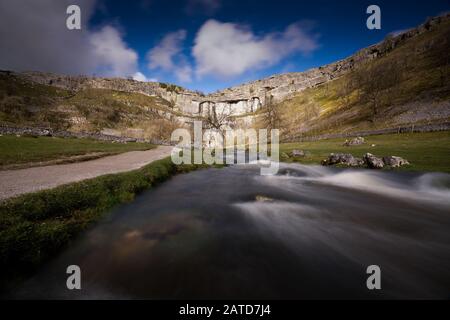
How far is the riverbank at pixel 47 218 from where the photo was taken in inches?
225

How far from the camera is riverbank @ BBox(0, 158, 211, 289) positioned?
5.73 m

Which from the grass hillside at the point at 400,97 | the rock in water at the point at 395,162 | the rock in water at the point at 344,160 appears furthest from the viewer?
the grass hillside at the point at 400,97

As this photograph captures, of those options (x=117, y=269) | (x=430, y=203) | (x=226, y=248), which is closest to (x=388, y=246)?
(x=226, y=248)

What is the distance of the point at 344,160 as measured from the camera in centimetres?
Answer: 2372

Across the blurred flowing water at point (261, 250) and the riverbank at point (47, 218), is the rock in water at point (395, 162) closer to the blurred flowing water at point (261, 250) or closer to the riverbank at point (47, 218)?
the blurred flowing water at point (261, 250)

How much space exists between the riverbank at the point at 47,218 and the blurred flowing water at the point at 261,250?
1.60 feet

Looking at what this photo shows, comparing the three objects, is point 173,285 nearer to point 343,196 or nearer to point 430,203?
point 343,196

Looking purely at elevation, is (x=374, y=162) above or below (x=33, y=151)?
below

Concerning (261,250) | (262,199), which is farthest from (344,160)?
(261,250)

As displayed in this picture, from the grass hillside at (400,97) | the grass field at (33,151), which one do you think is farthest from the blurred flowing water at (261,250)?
the grass hillside at (400,97)

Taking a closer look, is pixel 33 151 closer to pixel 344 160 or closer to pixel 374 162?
pixel 344 160

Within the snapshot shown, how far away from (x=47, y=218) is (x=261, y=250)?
8.44 m

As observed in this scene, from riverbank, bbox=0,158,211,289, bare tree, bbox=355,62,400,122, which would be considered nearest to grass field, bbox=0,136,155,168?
riverbank, bbox=0,158,211,289
